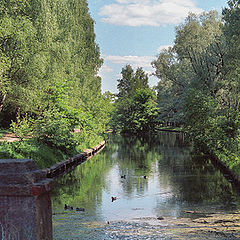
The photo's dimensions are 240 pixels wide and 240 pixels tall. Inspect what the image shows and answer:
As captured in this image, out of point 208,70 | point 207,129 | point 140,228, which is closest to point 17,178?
point 140,228

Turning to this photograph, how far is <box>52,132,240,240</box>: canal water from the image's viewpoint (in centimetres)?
817

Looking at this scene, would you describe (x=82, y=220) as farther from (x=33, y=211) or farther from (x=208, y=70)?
(x=208, y=70)

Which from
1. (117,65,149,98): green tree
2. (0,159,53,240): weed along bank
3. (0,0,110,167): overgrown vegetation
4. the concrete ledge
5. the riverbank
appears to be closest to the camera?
(0,159,53,240): weed along bank

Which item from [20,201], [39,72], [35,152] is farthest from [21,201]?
[39,72]

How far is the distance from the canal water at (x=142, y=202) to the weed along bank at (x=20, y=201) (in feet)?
16.2

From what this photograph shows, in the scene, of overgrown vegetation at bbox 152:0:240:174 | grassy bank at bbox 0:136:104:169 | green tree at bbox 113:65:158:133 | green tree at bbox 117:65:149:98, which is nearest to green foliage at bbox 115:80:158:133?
green tree at bbox 113:65:158:133

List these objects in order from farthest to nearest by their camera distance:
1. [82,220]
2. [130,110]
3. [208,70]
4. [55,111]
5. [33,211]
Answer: [130,110] → [208,70] → [55,111] → [82,220] → [33,211]

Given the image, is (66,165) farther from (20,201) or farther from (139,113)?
(139,113)

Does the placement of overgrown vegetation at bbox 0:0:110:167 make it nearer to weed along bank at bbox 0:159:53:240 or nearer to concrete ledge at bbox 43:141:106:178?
concrete ledge at bbox 43:141:106:178

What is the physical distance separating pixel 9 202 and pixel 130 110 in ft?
224

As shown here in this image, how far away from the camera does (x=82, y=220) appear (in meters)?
9.44

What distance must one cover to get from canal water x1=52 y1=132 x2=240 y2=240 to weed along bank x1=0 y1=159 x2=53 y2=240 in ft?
16.2

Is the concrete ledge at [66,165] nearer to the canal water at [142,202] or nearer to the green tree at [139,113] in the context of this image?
the canal water at [142,202]

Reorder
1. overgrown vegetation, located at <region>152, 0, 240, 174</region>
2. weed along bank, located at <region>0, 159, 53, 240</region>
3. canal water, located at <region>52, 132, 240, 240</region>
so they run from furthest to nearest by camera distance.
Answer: overgrown vegetation, located at <region>152, 0, 240, 174</region> → canal water, located at <region>52, 132, 240, 240</region> → weed along bank, located at <region>0, 159, 53, 240</region>
